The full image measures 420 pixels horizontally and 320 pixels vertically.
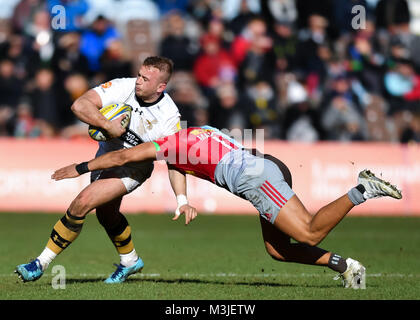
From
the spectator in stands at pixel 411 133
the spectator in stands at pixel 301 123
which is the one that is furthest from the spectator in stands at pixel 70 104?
the spectator in stands at pixel 411 133

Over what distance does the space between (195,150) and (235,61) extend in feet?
41.2

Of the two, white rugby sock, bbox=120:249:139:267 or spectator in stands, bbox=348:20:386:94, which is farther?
spectator in stands, bbox=348:20:386:94

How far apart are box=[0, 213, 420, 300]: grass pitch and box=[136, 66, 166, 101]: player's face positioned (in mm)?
2086

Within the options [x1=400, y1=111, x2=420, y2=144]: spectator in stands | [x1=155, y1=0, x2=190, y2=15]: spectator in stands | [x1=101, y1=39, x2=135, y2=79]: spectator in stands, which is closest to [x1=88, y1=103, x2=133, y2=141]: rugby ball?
[x1=101, y1=39, x2=135, y2=79]: spectator in stands

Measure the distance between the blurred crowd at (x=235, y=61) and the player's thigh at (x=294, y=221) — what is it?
34.5 feet

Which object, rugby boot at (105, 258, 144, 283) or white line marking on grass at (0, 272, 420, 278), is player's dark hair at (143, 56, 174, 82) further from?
white line marking on grass at (0, 272, 420, 278)

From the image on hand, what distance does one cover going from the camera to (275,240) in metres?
8.91

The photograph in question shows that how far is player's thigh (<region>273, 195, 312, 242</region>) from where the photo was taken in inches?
325

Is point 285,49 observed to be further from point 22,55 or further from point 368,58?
point 22,55

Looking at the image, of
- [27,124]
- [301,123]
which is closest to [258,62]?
[301,123]

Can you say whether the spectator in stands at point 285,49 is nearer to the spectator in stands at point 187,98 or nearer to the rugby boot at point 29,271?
the spectator in stands at point 187,98

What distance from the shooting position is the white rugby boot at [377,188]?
8.00 metres

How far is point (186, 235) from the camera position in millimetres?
15539
